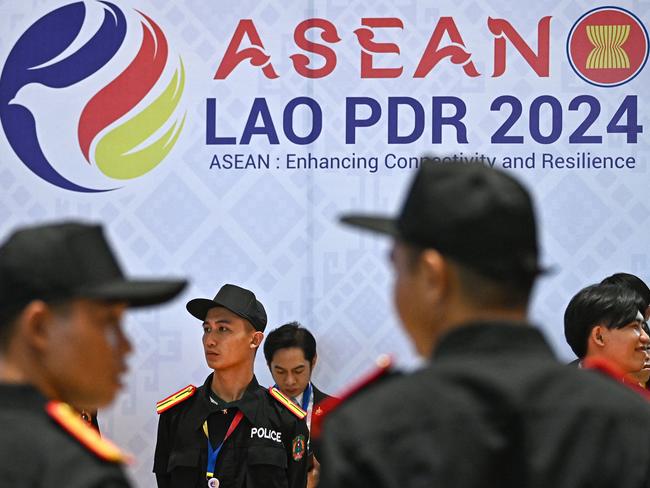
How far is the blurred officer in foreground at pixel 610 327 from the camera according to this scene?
131 inches

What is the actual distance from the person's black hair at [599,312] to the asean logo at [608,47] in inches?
87.0

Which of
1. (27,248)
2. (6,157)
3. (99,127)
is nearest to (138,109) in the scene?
(99,127)

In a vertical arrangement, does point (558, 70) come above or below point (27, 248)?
above

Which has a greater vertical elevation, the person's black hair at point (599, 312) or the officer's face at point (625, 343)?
the person's black hair at point (599, 312)

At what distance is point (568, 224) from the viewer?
536cm

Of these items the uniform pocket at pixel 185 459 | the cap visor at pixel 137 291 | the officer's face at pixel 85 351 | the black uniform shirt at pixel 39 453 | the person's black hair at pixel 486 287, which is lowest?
the uniform pocket at pixel 185 459

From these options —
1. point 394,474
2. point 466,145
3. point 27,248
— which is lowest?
point 394,474

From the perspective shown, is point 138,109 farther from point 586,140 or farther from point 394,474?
point 394,474

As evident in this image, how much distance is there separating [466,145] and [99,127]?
185 cm

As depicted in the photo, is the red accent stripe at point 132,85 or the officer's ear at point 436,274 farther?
the red accent stripe at point 132,85

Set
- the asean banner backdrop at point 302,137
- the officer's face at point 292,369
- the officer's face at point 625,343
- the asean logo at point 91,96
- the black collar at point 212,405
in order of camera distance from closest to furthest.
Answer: the officer's face at point 625,343 → the black collar at point 212,405 → the officer's face at point 292,369 → the asean banner backdrop at point 302,137 → the asean logo at point 91,96

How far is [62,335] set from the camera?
1686mm

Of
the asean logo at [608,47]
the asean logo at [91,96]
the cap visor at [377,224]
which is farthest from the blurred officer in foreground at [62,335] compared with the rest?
the asean logo at [608,47]

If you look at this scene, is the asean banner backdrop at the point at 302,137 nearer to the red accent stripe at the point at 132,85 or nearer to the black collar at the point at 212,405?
the red accent stripe at the point at 132,85
